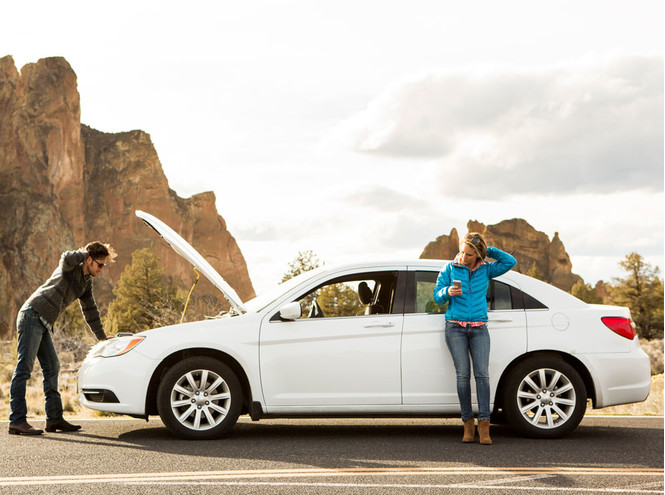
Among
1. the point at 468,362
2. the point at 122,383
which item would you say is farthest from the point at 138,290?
the point at 468,362

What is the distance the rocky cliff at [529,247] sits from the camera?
14588 centimetres

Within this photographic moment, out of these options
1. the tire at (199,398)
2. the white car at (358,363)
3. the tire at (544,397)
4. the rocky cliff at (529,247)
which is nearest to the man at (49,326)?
the white car at (358,363)

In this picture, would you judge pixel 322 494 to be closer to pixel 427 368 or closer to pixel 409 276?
pixel 427 368

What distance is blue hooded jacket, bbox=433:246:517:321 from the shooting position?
24.1 feet

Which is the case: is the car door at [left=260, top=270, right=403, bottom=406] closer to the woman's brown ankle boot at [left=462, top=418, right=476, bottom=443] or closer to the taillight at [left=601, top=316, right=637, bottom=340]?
the woman's brown ankle boot at [left=462, top=418, right=476, bottom=443]

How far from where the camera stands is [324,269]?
25.8 feet

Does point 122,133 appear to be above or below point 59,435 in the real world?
above

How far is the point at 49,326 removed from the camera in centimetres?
820

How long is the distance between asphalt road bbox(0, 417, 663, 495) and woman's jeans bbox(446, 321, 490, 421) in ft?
1.22

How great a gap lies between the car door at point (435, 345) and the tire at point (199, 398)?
1.58 m

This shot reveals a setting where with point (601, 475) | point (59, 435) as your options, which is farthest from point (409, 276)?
point (59, 435)

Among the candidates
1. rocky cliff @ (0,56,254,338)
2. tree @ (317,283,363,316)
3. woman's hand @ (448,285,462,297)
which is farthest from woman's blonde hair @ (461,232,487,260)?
rocky cliff @ (0,56,254,338)

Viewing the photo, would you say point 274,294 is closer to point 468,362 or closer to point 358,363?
point 358,363

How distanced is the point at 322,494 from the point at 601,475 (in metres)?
2.18
